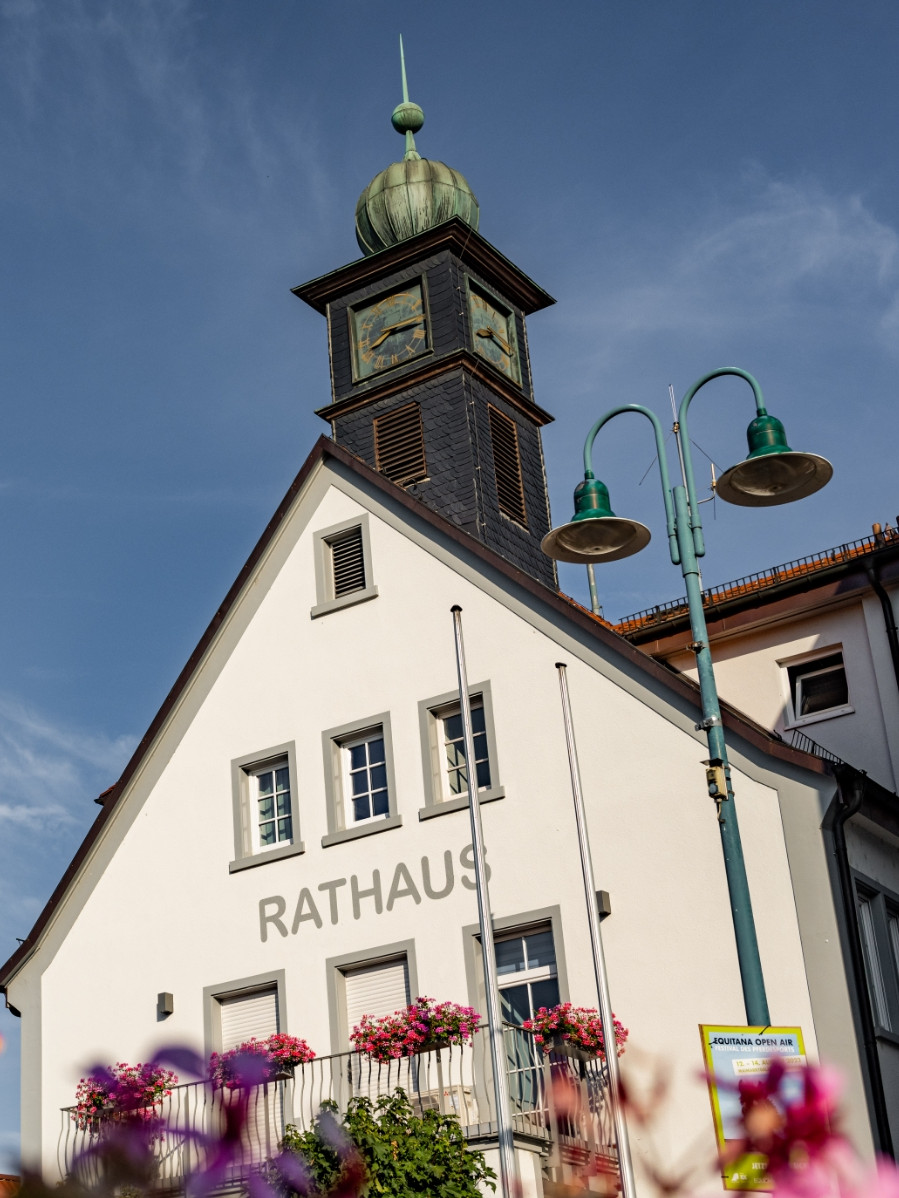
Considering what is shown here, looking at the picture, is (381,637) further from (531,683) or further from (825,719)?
(825,719)

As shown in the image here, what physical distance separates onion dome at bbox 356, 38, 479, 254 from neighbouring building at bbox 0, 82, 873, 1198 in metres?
5.36

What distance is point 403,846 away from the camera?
1891cm

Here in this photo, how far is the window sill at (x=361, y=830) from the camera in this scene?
19078 millimetres

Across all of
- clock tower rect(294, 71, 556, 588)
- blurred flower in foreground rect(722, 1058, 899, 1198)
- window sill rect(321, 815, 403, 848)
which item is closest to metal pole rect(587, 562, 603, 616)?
clock tower rect(294, 71, 556, 588)

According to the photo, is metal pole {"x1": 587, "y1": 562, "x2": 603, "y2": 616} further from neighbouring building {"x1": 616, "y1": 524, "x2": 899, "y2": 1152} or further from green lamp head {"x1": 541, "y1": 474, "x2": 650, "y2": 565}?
green lamp head {"x1": 541, "y1": 474, "x2": 650, "y2": 565}

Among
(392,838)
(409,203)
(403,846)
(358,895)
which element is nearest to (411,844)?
(403,846)

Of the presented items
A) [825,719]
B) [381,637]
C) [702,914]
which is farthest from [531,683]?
[825,719]

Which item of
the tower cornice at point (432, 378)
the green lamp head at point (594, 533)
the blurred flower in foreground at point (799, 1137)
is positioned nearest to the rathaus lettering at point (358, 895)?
the green lamp head at point (594, 533)

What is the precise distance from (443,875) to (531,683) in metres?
2.48

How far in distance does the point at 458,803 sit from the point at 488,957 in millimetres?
3254

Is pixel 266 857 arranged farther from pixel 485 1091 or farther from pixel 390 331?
pixel 390 331

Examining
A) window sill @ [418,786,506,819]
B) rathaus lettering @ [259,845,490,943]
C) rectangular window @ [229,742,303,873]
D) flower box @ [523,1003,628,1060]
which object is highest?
rectangular window @ [229,742,303,873]

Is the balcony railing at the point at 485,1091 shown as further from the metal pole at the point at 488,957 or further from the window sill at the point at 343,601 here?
the window sill at the point at 343,601

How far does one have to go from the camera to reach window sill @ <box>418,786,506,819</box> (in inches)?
731
